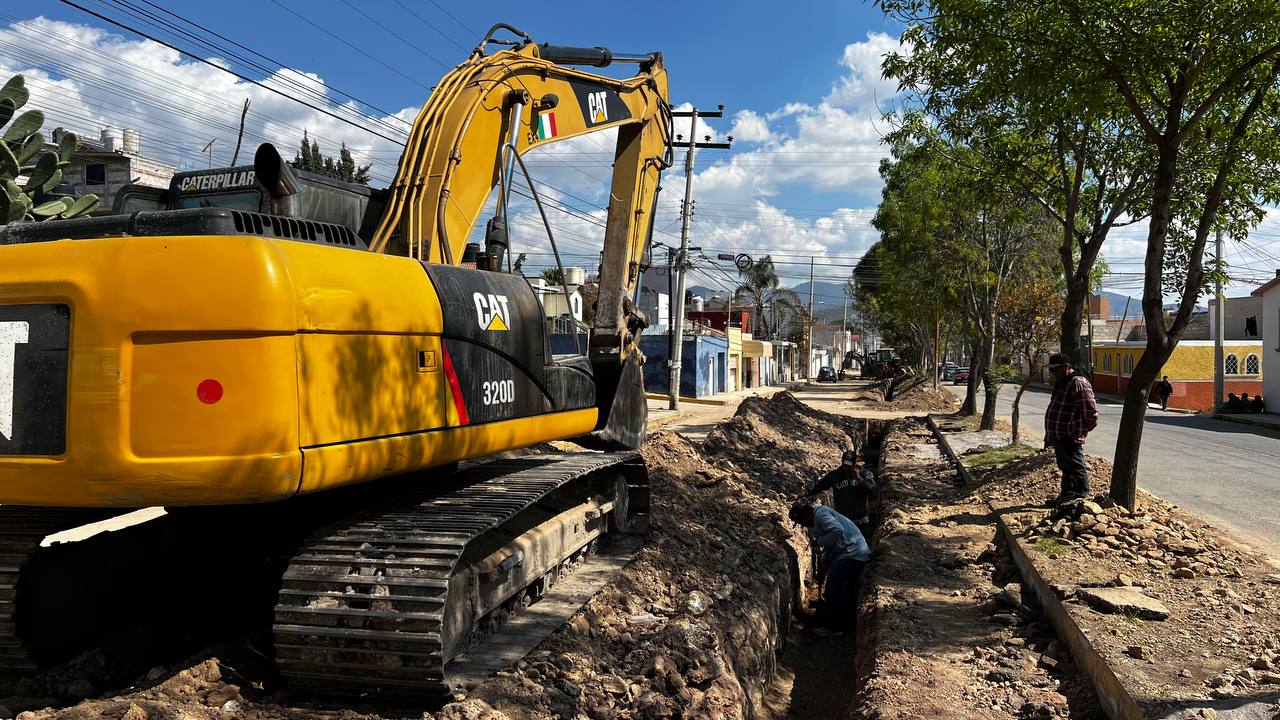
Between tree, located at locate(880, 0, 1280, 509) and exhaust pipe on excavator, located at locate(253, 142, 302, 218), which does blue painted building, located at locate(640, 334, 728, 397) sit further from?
exhaust pipe on excavator, located at locate(253, 142, 302, 218)

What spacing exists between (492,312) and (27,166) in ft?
31.2

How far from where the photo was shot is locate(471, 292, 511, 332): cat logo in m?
4.93

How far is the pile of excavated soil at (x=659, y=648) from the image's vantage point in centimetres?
403

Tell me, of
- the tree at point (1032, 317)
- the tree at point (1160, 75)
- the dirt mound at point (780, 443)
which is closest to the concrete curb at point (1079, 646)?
the tree at point (1160, 75)

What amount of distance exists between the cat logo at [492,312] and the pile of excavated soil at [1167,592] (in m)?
3.72

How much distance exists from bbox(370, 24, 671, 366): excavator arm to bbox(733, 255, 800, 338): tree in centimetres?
5514

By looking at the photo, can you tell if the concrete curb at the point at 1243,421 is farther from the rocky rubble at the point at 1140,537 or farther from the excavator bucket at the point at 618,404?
the excavator bucket at the point at 618,404

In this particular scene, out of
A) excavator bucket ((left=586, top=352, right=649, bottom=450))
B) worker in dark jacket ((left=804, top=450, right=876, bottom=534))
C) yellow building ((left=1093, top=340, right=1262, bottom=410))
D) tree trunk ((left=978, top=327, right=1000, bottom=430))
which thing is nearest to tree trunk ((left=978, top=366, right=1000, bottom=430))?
tree trunk ((left=978, top=327, right=1000, bottom=430))

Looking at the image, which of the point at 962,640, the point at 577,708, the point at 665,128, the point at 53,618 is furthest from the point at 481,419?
the point at 665,128

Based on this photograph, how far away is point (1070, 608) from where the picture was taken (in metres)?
5.81

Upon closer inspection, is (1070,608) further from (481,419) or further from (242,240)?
(242,240)

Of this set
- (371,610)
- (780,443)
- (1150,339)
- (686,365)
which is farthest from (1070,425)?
(686,365)

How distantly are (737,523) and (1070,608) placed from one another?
4.36m

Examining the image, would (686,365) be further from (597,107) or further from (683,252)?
(597,107)
